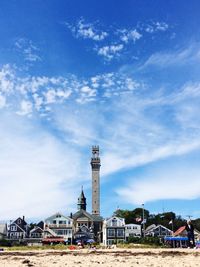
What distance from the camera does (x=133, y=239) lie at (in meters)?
76.0

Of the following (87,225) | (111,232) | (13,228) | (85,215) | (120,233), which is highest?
(85,215)

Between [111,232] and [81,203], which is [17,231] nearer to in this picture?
[111,232]

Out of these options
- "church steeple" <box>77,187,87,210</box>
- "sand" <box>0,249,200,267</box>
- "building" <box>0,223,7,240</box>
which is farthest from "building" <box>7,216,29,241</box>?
"sand" <box>0,249,200,267</box>

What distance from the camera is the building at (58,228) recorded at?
103 metres

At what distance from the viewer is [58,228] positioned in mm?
104688

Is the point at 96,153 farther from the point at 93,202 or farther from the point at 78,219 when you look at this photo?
the point at 78,219

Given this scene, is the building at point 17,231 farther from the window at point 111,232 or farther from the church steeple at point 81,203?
the church steeple at point 81,203

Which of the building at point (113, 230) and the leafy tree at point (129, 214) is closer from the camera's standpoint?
the building at point (113, 230)

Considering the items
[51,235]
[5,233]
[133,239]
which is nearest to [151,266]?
[133,239]

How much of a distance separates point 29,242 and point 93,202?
31873 mm

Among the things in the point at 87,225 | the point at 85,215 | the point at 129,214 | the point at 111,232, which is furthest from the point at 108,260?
the point at 129,214

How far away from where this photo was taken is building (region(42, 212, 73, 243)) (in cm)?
10256

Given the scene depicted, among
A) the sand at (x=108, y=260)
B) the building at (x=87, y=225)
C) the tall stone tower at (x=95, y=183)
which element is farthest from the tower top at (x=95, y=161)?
the sand at (x=108, y=260)

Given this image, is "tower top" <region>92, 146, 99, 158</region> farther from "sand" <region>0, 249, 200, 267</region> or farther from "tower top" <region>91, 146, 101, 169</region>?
"sand" <region>0, 249, 200, 267</region>
